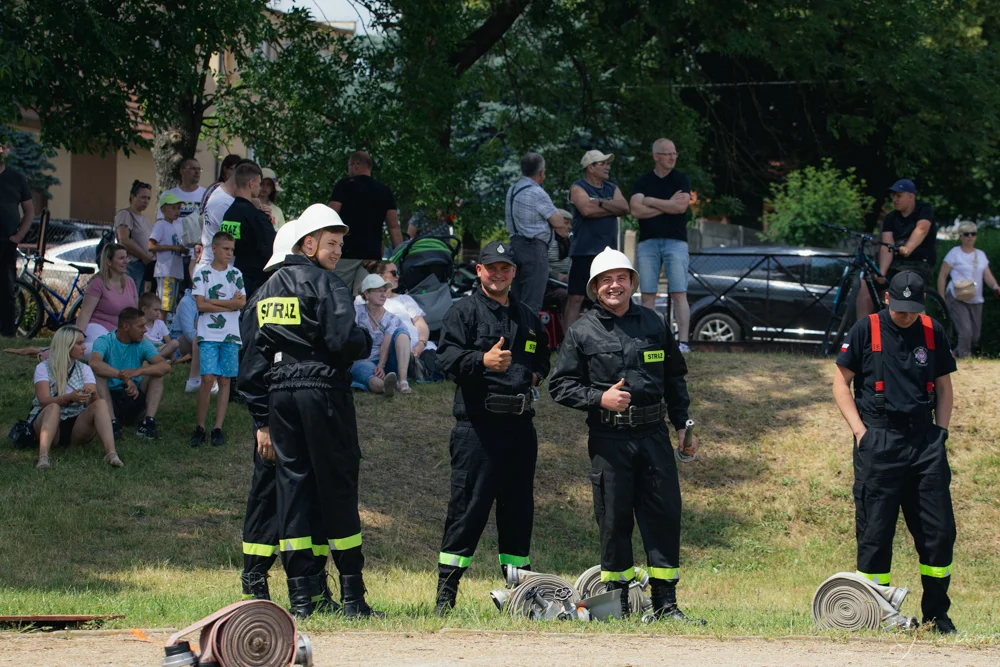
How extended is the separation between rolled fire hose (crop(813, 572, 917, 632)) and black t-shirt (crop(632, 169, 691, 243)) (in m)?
5.97

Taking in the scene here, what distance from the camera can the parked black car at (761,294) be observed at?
17.0 m

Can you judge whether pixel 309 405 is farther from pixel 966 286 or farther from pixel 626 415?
pixel 966 286

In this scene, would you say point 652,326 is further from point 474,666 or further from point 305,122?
point 305,122

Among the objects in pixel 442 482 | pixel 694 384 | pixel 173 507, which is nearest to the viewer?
pixel 173 507

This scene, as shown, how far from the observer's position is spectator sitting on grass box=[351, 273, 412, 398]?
1258cm

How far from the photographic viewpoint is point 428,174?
50.6 feet

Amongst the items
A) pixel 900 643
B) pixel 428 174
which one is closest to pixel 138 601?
pixel 900 643

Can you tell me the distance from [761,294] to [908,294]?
10020mm

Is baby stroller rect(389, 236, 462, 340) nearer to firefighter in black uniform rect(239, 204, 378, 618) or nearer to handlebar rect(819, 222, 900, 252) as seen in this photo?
handlebar rect(819, 222, 900, 252)

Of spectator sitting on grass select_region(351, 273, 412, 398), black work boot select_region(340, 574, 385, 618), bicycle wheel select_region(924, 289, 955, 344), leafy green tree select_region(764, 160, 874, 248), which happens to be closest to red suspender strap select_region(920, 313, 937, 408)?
black work boot select_region(340, 574, 385, 618)

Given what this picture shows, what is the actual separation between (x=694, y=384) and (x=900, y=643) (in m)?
7.03

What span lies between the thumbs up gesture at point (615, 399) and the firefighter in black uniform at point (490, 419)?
51 cm

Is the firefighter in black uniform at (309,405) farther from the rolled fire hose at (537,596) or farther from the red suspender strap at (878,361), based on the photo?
the red suspender strap at (878,361)

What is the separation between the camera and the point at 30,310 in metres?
15.0
